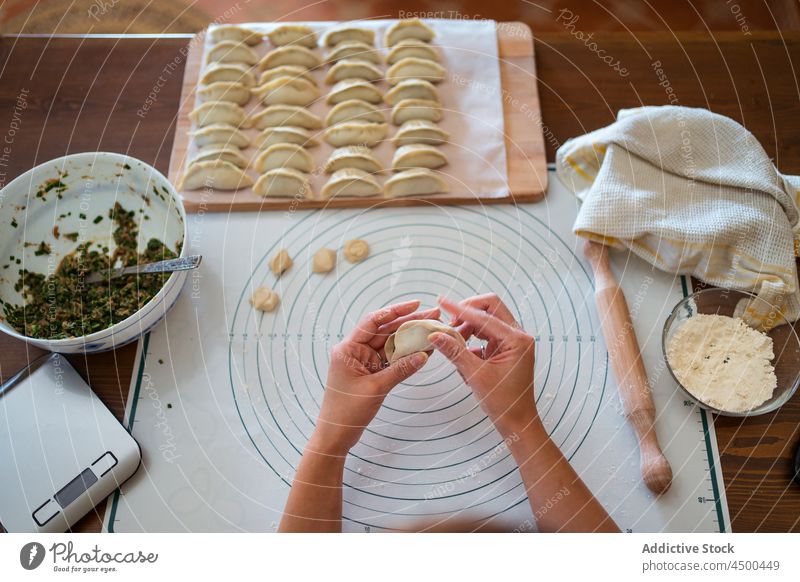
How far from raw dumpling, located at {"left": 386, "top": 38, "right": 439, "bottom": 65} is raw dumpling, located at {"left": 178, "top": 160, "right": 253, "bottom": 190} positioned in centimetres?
39

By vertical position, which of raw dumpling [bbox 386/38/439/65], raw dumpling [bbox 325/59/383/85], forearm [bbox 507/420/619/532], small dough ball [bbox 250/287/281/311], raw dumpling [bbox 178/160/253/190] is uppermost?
raw dumpling [bbox 386/38/439/65]

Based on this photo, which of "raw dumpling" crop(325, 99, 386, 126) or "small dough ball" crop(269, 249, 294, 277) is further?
"raw dumpling" crop(325, 99, 386, 126)

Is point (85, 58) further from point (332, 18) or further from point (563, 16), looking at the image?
point (563, 16)

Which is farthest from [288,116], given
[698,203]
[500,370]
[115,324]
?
[698,203]

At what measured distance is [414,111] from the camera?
1210mm

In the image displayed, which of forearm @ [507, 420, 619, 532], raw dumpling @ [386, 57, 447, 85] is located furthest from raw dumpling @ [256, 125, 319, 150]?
forearm @ [507, 420, 619, 532]

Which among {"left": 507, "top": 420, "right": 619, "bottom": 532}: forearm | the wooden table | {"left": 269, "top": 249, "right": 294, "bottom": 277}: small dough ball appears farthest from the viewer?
the wooden table

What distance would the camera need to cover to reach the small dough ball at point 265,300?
42.0 inches

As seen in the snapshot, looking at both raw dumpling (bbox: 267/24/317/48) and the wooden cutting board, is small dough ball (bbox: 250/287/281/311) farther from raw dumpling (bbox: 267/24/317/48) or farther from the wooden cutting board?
raw dumpling (bbox: 267/24/317/48)

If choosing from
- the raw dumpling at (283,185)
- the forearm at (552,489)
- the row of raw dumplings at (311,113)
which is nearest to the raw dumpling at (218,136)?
the row of raw dumplings at (311,113)

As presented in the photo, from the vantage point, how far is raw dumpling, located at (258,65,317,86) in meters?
1.25

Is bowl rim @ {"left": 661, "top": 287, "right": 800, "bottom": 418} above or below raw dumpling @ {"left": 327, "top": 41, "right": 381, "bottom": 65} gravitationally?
below

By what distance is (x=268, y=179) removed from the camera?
3.76ft
